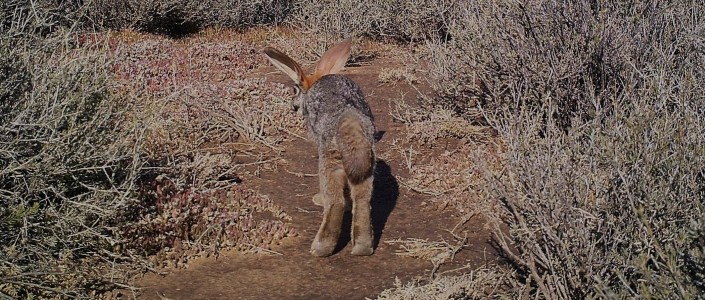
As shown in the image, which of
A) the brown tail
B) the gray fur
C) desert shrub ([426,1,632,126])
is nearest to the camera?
the brown tail

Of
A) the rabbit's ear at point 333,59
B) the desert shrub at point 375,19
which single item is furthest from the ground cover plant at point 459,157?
the desert shrub at point 375,19

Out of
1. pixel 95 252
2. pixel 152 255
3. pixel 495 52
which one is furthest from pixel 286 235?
pixel 495 52

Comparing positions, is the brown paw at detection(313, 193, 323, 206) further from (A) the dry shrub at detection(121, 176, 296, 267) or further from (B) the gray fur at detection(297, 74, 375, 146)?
(B) the gray fur at detection(297, 74, 375, 146)

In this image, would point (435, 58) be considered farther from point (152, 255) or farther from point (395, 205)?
point (152, 255)

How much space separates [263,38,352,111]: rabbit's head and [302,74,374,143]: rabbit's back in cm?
13

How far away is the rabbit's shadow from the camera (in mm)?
6856

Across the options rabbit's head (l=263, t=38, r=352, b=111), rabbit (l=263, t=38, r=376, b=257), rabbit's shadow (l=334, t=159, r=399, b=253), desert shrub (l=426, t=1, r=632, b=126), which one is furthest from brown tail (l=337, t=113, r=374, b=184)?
desert shrub (l=426, t=1, r=632, b=126)

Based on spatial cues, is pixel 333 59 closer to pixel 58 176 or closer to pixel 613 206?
pixel 58 176

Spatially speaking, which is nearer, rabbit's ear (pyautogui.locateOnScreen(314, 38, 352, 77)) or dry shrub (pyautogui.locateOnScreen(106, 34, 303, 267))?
dry shrub (pyautogui.locateOnScreen(106, 34, 303, 267))

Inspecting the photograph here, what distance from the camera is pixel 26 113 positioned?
18.0 ft

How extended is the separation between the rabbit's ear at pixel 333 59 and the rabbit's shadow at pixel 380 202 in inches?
46.1

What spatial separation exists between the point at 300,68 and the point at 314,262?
1.81 m

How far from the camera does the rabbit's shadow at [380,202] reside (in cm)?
686

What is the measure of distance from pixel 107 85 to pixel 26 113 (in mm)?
949
